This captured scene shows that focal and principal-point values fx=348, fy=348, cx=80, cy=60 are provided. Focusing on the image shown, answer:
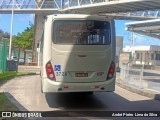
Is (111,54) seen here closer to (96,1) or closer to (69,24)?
(69,24)

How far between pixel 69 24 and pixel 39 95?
4.38 metres

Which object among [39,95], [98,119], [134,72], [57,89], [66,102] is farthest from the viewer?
[134,72]

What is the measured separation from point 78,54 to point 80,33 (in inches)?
29.6

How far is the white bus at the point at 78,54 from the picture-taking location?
11211 mm

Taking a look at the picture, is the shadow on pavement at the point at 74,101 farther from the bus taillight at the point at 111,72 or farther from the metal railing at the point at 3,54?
the metal railing at the point at 3,54

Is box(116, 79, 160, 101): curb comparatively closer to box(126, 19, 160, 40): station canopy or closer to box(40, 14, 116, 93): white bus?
box(40, 14, 116, 93): white bus

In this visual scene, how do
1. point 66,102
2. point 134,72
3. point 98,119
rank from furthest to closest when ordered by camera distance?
point 134,72, point 66,102, point 98,119

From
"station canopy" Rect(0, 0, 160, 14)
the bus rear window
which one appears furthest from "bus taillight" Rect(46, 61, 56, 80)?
"station canopy" Rect(0, 0, 160, 14)

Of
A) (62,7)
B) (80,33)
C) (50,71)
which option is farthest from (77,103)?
(62,7)

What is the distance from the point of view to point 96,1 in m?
66.7

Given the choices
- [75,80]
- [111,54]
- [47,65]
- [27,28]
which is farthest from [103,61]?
[27,28]

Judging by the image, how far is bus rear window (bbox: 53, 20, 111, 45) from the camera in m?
11.4

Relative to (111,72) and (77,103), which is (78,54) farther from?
(77,103)

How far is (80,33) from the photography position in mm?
11562
